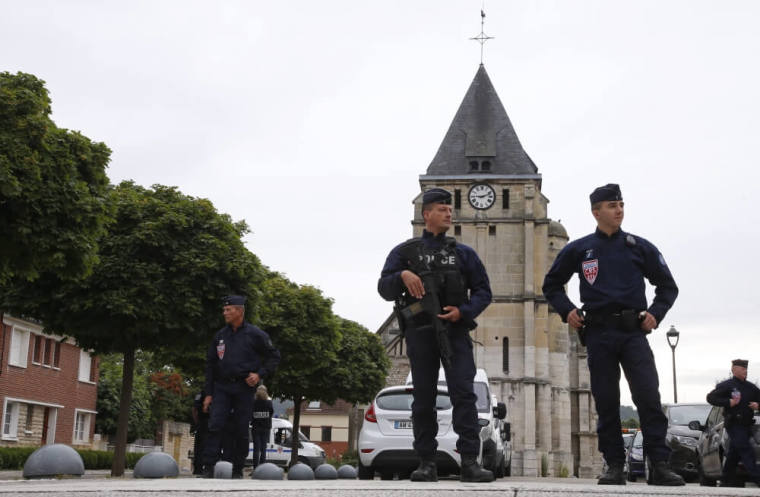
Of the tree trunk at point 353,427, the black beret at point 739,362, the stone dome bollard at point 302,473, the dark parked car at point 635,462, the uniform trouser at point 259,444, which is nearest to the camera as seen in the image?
the stone dome bollard at point 302,473

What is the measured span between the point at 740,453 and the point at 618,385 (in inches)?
258

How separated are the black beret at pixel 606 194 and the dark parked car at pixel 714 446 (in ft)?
23.4

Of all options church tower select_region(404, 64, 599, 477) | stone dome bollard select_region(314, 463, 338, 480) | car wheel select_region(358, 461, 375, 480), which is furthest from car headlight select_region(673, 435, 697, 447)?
church tower select_region(404, 64, 599, 477)

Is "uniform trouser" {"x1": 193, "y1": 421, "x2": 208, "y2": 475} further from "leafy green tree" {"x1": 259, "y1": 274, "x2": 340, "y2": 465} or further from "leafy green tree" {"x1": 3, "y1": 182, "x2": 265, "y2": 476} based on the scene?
"leafy green tree" {"x1": 259, "y1": 274, "x2": 340, "y2": 465}

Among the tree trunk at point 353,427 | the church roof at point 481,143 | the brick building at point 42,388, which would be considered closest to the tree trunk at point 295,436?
the brick building at point 42,388

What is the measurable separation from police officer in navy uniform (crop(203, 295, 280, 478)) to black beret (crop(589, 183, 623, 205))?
4.63 metres

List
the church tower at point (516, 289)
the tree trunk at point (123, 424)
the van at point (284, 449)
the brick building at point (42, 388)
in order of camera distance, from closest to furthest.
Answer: the tree trunk at point (123, 424), the brick building at point (42, 388), the van at point (284, 449), the church tower at point (516, 289)

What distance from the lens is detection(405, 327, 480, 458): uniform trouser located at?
804 centimetres

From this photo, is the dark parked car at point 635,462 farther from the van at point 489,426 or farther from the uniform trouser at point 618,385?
the uniform trouser at point 618,385

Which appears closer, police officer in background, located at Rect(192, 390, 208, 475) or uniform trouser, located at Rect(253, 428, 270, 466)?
police officer in background, located at Rect(192, 390, 208, 475)

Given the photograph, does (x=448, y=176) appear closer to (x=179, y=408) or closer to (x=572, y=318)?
(x=179, y=408)

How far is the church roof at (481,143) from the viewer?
8156 centimetres

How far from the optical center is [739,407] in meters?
13.8

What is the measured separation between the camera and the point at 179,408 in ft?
230
